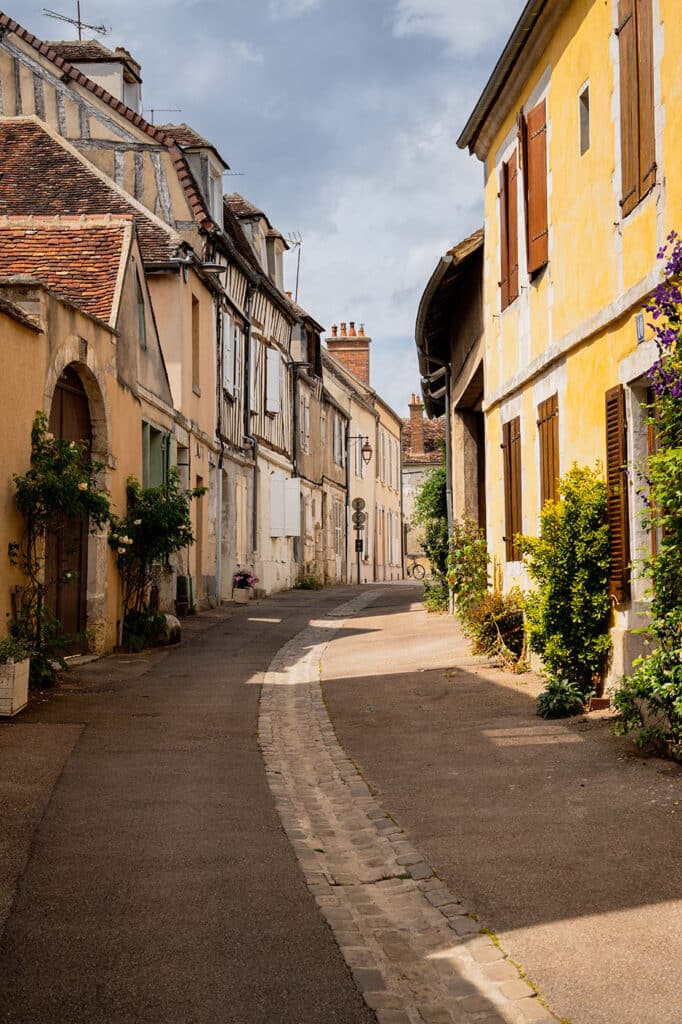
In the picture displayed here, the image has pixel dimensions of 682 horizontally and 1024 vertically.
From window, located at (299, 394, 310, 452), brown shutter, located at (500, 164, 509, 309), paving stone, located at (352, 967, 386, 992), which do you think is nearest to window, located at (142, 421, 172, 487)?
brown shutter, located at (500, 164, 509, 309)

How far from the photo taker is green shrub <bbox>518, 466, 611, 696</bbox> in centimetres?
917

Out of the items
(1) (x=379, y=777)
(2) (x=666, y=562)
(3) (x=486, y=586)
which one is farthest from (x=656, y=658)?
(3) (x=486, y=586)

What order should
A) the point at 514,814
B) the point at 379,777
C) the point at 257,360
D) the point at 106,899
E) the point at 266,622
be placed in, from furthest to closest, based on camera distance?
1. the point at 257,360
2. the point at 266,622
3. the point at 379,777
4. the point at 514,814
5. the point at 106,899

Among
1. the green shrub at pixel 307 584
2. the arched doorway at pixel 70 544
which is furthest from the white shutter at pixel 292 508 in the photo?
the arched doorway at pixel 70 544

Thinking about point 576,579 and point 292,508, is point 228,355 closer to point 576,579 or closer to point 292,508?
point 292,508

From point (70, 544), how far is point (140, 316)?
157 inches

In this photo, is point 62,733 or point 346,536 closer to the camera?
point 62,733

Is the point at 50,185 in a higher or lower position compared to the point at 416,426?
lower

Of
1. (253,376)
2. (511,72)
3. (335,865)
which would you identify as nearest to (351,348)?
(253,376)

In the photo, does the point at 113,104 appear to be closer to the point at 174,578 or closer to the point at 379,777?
the point at 174,578

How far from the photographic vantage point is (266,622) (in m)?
18.2

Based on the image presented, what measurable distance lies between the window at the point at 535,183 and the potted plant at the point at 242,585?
1180 centimetres

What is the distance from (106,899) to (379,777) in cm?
285

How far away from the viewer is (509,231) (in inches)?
500
